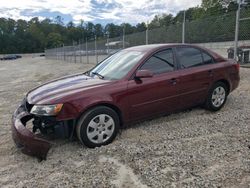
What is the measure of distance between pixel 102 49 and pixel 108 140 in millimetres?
17779

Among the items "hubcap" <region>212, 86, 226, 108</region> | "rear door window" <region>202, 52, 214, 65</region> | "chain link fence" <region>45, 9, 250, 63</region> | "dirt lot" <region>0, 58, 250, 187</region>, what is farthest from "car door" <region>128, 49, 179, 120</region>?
"chain link fence" <region>45, 9, 250, 63</region>

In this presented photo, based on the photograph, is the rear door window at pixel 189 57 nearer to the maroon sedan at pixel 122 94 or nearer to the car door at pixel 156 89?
the maroon sedan at pixel 122 94

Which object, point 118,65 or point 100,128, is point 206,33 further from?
point 100,128

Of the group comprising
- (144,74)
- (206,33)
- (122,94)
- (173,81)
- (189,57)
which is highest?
(206,33)

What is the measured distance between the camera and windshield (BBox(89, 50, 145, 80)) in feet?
14.4

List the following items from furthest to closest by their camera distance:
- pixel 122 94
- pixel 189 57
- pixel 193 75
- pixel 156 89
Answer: pixel 189 57 → pixel 193 75 → pixel 156 89 → pixel 122 94

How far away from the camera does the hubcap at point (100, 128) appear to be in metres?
3.84

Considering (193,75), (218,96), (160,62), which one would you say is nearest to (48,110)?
(160,62)

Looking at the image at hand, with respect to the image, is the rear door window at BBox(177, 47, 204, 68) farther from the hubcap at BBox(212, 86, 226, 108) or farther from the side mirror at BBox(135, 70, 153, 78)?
the side mirror at BBox(135, 70, 153, 78)

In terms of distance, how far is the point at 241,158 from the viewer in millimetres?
3387

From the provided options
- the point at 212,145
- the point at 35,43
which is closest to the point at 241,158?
the point at 212,145

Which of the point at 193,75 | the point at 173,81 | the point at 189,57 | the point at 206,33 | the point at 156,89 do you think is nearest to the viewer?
the point at 156,89

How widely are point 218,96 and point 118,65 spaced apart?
2.20m

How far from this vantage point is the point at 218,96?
5336mm
